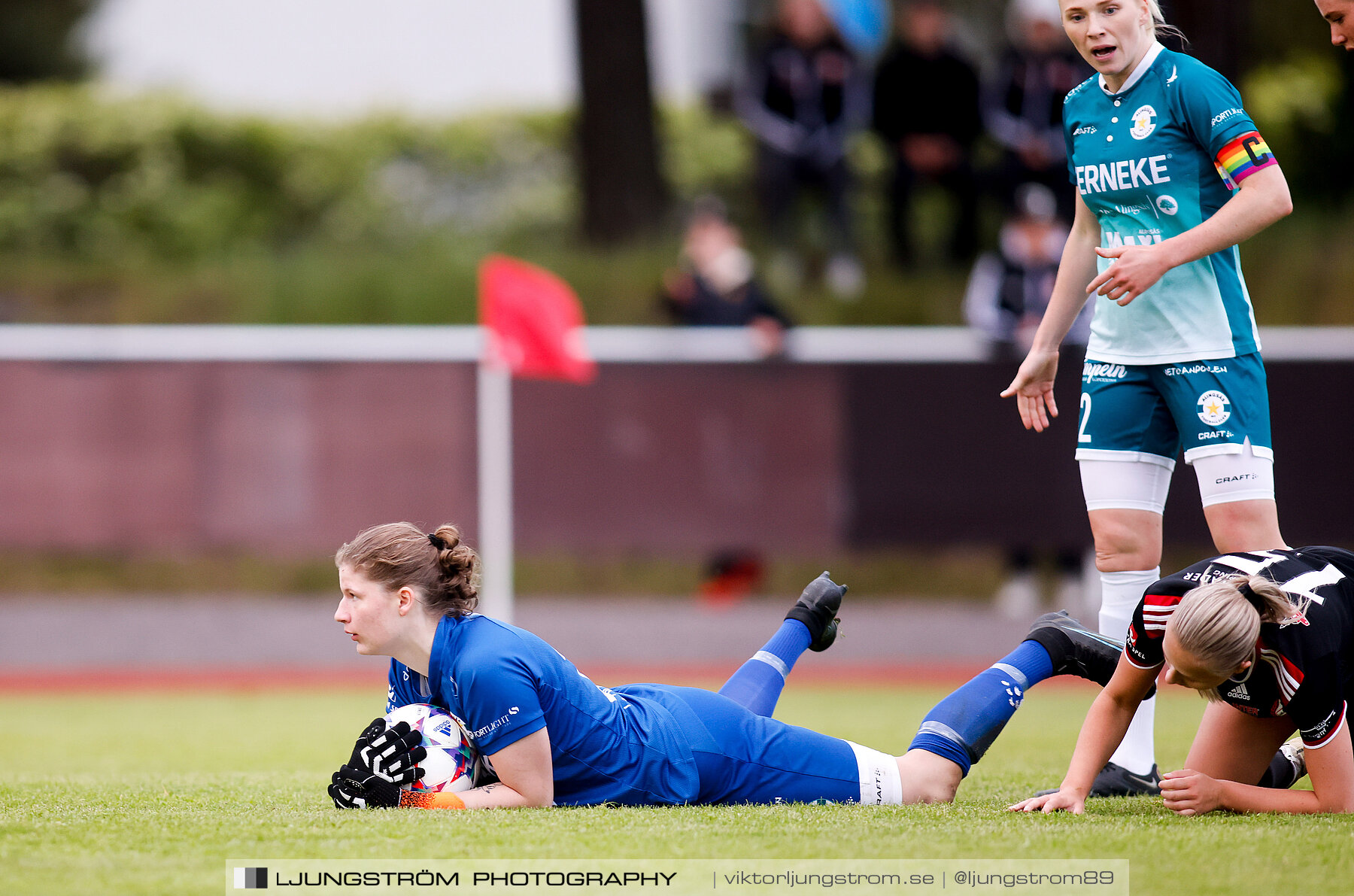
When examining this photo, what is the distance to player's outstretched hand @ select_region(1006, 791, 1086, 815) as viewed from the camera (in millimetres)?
3904

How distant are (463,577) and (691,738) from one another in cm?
83

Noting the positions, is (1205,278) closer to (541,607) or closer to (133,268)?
(541,607)

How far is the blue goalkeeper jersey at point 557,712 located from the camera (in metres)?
3.91

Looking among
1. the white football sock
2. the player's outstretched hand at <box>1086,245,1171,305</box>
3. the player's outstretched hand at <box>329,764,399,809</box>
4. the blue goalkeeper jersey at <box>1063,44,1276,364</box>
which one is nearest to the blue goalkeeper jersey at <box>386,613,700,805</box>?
the player's outstretched hand at <box>329,764,399,809</box>

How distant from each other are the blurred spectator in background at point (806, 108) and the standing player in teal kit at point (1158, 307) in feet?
27.4

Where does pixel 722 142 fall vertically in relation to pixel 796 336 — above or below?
above

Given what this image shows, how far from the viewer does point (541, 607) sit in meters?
11.8

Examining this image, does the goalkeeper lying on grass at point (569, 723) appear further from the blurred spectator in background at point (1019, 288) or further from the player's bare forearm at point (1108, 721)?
the blurred spectator in background at point (1019, 288)

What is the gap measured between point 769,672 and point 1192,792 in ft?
4.54

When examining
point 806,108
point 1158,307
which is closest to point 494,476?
point 806,108

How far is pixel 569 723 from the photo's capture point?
407 cm

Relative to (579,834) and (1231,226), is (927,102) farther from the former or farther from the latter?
(579,834)

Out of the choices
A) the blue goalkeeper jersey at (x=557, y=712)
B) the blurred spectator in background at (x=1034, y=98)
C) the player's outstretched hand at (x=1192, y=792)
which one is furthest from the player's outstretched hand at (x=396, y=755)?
the blurred spectator in background at (x=1034, y=98)

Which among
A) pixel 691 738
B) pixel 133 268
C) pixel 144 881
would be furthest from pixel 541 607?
pixel 144 881
